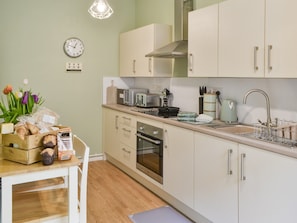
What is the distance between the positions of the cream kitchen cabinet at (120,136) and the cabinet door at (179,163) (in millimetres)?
812

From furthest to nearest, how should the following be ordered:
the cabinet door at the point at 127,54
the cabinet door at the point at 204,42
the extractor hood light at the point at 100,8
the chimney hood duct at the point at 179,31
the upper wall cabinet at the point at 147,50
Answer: the cabinet door at the point at 127,54
the upper wall cabinet at the point at 147,50
the chimney hood duct at the point at 179,31
the extractor hood light at the point at 100,8
the cabinet door at the point at 204,42

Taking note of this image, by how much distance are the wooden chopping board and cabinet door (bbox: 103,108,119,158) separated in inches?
7.3

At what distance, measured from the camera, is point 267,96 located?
2.37m

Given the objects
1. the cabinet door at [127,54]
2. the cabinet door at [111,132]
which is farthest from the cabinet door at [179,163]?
the cabinet door at [127,54]

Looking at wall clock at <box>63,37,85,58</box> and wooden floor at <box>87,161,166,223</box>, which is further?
wall clock at <box>63,37,85,58</box>

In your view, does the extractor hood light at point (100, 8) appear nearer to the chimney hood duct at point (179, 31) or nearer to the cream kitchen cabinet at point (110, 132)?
the chimney hood duct at point (179, 31)

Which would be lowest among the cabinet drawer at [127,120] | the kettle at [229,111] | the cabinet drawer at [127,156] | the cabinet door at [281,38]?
the cabinet drawer at [127,156]

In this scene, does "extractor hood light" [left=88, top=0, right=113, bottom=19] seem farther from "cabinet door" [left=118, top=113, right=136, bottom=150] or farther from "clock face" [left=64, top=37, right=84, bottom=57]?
"clock face" [left=64, top=37, right=84, bottom=57]

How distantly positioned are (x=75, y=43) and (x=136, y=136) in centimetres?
177

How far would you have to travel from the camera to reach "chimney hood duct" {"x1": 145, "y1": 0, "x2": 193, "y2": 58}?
129 inches

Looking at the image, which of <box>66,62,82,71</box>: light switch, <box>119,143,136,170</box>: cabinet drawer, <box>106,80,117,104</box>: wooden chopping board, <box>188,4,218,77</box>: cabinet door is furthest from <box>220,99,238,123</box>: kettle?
<box>66,62,82,71</box>: light switch

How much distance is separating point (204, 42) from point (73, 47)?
2.30 meters

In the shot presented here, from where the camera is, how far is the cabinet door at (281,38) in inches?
76.9

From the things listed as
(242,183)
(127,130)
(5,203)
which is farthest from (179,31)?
(5,203)
